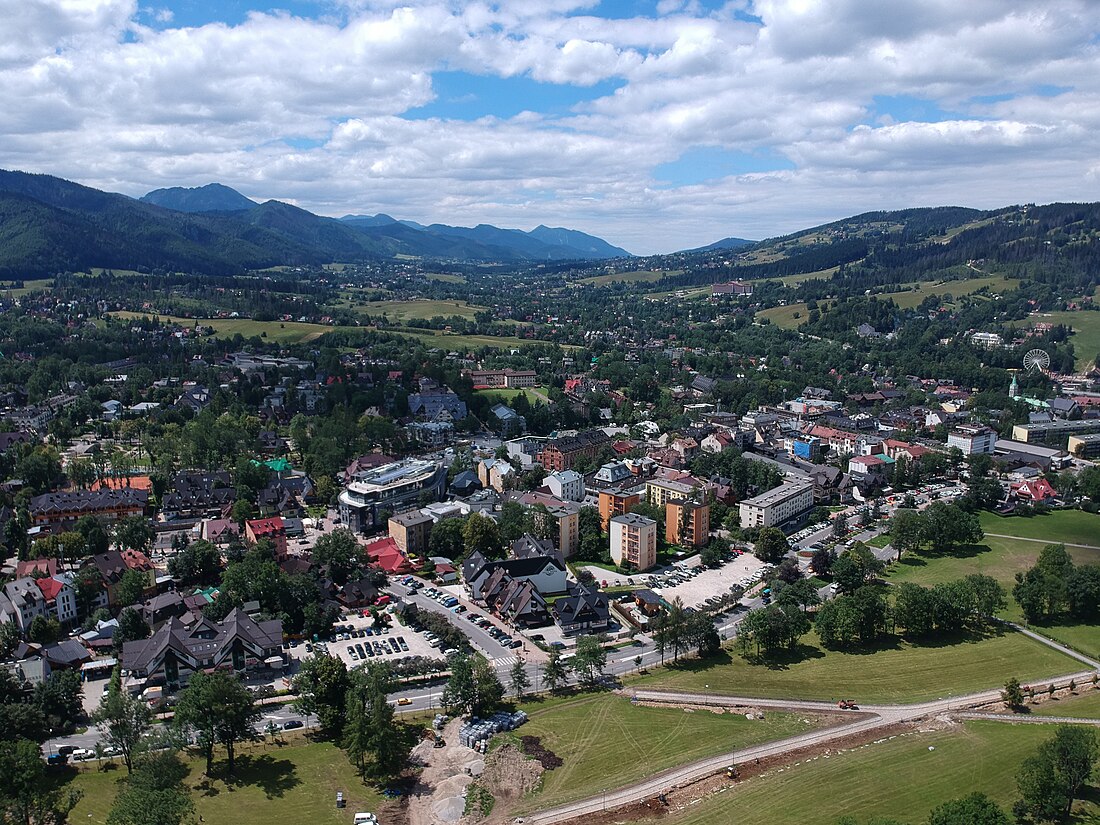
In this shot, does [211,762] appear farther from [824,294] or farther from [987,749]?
[824,294]

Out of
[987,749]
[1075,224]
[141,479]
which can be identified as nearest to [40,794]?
[987,749]

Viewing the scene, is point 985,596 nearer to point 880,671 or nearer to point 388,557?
point 880,671

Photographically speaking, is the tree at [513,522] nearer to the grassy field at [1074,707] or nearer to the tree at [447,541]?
the tree at [447,541]

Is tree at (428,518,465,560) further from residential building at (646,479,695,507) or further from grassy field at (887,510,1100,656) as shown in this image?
grassy field at (887,510,1100,656)

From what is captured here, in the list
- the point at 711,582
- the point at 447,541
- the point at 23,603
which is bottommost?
the point at 711,582

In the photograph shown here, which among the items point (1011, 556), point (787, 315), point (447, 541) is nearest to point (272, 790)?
point (447, 541)

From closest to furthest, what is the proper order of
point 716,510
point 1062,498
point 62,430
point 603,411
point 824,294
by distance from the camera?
point 716,510
point 1062,498
point 62,430
point 603,411
point 824,294
